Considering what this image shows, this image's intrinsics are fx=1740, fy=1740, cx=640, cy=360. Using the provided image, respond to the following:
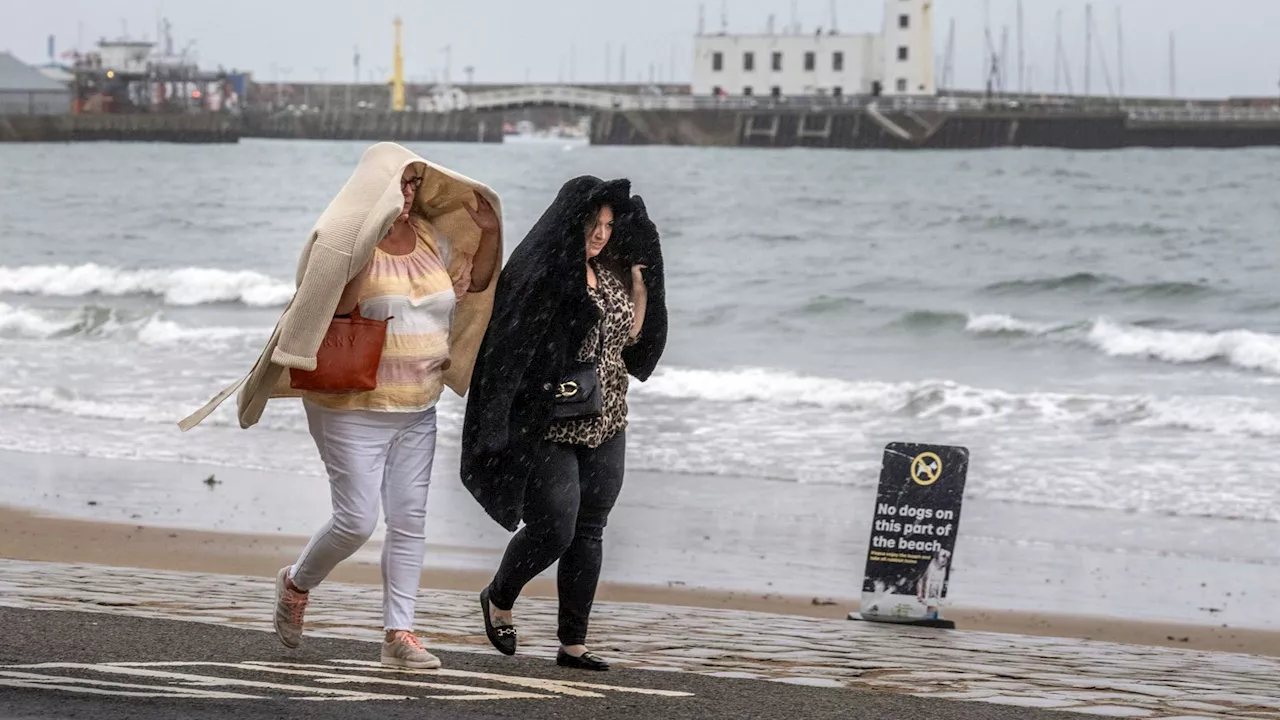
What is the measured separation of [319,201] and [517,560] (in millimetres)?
52944

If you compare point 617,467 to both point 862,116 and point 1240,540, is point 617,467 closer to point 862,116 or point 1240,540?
point 1240,540

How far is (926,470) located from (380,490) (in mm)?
2772

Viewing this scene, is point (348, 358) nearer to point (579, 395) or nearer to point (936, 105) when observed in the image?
point (579, 395)

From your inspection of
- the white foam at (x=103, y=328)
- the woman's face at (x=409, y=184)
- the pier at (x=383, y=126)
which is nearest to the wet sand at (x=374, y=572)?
the woman's face at (x=409, y=184)

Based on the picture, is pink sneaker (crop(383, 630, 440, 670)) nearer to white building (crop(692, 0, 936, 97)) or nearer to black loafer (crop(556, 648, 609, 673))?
black loafer (crop(556, 648, 609, 673))

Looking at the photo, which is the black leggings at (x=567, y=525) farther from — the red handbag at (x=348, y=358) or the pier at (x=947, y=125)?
the pier at (x=947, y=125)

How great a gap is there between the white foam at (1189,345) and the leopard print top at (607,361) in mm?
16701

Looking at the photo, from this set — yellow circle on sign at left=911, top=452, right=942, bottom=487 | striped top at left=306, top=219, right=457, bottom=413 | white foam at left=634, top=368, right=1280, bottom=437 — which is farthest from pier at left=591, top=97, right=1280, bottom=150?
striped top at left=306, top=219, right=457, bottom=413

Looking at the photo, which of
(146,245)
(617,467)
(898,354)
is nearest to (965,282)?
(898,354)

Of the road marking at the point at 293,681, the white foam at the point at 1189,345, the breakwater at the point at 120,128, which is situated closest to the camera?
the road marking at the point at 293,681

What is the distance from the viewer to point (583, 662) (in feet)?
17.8

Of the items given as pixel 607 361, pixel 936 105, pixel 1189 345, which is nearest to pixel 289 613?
pixel 607 361

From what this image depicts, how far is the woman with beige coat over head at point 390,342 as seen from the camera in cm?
494

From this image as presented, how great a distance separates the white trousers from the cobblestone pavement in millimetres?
678
